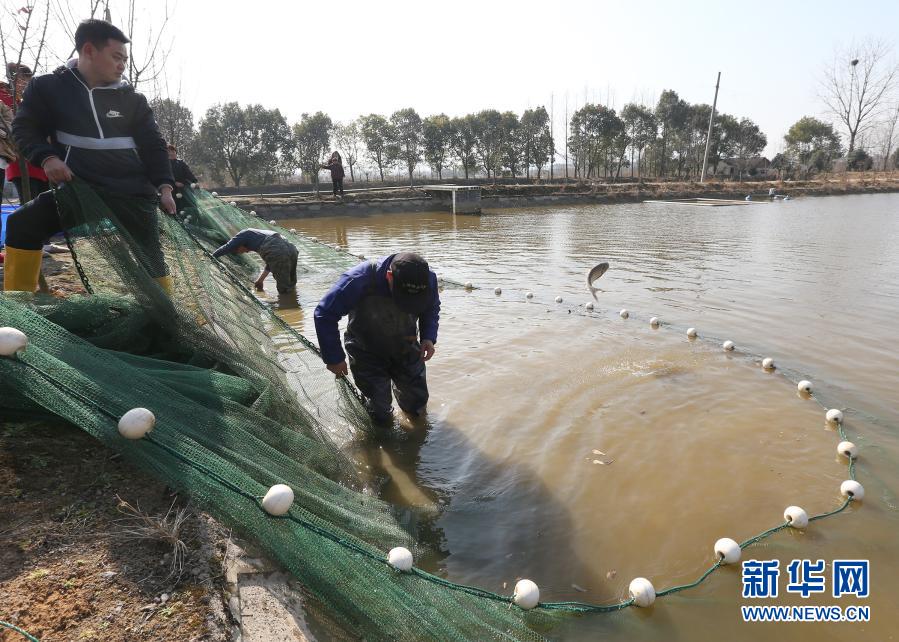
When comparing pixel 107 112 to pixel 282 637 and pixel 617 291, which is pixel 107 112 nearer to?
pixel 282 637

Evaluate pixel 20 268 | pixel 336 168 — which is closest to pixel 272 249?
pixel 20 268

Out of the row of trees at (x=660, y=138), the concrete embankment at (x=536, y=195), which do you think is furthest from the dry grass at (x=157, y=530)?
the row of trees at (x=660, y=138)

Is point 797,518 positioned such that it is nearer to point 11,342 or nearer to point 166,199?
point 11,342

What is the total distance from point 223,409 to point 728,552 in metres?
2.76

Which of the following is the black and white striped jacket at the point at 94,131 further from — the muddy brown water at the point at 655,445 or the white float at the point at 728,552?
the white float at the point at 728,552

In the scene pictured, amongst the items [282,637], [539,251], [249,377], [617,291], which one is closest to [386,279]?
[249,377]

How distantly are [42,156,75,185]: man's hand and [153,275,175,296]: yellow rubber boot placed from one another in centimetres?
76

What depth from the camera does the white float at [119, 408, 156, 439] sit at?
6.02ft

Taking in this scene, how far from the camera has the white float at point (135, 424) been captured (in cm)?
184

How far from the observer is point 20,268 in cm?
329

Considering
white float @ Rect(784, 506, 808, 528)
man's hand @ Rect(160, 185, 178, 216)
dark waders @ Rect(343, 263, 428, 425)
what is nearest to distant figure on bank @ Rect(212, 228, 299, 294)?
man's hand @ Rect(160, 185, 178, 216)

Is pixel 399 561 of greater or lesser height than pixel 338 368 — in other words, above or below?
below

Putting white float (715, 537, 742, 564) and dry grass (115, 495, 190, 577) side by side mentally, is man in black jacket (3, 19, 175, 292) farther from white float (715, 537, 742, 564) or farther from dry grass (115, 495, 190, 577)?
white float (715, 537, 742, 564)

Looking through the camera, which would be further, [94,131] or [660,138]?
[660,138]
